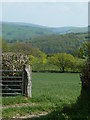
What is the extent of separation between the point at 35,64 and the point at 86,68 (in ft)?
130

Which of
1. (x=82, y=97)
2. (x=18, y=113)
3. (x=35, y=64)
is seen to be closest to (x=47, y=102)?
(x=18, y=113)

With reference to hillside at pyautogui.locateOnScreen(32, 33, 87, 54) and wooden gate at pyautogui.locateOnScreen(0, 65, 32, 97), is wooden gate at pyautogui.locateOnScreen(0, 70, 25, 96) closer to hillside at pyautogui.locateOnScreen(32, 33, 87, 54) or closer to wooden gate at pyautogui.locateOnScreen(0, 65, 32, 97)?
wooden gate at pyautogui.locateOnScreen(0, 65, 32, 97)

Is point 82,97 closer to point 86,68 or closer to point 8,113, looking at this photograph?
point 86,68

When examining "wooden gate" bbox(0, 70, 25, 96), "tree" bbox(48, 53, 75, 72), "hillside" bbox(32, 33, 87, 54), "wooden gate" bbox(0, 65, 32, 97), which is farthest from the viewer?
"hillside" bbox(32, 33, 87, 54)

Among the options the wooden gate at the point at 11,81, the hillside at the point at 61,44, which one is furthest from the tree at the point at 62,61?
the wooden gate at the point at 11,81

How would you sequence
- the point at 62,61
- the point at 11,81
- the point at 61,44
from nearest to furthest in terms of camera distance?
the point at 11,81 < the point at 62,61 < the point at 61,44

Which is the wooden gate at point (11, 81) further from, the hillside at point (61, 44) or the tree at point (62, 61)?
the hillside at point (61, 44)

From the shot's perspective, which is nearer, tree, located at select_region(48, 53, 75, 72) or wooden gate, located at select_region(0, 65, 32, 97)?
wooden gate, located at select_region(0, 65, 32, 97)

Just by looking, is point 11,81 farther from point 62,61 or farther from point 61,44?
point 61,44

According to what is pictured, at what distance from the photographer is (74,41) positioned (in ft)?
265

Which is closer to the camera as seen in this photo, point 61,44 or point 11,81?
point 11,81

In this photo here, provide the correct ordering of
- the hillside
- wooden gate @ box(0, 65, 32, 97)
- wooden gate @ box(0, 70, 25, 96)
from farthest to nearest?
the hillside → wooden gate @ box(0, 70, 25, 96) → wooden gate @ box(0, 65, 32, 97)

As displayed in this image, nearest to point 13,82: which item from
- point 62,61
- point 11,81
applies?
point 11,81

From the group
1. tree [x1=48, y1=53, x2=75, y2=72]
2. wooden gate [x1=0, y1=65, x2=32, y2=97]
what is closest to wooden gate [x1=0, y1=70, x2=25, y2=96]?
wooden gate [x1=0, y1=65, x2=32, y2=97]
